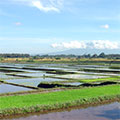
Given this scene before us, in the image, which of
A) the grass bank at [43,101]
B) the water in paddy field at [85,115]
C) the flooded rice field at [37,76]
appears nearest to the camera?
the water in paddy field at [85,115]

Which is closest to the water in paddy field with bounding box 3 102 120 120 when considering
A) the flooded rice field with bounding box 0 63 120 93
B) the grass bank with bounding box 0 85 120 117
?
the grass bank with bounding box 0 85 120 117

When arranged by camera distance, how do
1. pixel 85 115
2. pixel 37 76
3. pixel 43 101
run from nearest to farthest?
pixel 85 115 → pixel 43 101 → pixel 37 76

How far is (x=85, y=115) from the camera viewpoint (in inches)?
368

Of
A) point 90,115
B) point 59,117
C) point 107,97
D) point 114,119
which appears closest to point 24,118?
point 59,117

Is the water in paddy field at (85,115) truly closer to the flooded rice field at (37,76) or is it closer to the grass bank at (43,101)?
the grass bank at (43,101)

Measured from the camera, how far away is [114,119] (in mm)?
8828

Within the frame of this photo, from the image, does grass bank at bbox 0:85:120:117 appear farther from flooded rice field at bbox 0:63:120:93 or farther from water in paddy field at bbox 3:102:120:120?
flooded rice field at bbox 0:63:120:93

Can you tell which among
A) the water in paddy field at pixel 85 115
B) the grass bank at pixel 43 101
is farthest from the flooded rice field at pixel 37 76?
the water in paddy field at pixel 85 115

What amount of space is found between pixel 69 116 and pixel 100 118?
1296 millimetres

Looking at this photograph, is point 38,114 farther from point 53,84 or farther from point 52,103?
point 53,84

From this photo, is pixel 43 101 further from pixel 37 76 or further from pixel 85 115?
pixel 37 76

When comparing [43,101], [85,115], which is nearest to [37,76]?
[43,101]

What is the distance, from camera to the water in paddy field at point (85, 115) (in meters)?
8.88

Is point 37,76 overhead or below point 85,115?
overhead
